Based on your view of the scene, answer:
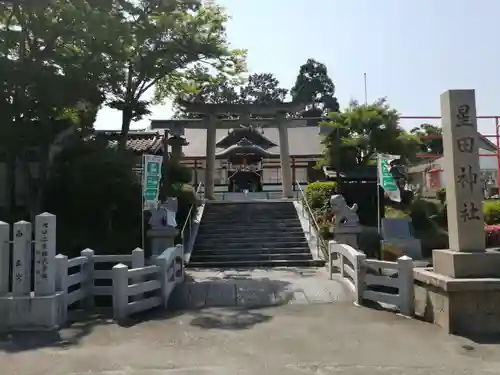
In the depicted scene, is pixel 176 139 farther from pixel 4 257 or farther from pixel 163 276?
pixel 4 257

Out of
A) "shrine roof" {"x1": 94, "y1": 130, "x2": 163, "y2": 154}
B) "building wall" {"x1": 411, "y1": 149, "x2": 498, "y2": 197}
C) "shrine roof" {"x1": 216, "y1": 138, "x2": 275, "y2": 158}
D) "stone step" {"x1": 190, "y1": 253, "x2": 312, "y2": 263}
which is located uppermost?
"shrine roof" {"x1": 216, "y1": 138, "x2": 275, "y2": 158}

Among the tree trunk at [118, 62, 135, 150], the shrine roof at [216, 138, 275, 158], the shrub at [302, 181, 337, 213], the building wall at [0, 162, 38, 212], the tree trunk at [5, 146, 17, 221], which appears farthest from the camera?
the shrine roof at [216, 138, 275, 158]

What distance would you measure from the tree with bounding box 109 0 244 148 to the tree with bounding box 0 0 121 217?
1019mm

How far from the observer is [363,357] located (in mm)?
5898

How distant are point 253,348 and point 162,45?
548 inches

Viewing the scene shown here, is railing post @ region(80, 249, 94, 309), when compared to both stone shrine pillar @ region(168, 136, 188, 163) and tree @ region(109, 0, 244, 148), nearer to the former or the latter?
tree @ region(109, 0, 244, 148)

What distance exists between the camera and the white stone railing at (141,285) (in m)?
8.17

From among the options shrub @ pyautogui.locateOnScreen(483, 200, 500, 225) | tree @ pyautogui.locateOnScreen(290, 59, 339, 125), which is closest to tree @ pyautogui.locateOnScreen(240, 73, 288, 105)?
tree @ pyautogui.locateOnScreen(290, 59, 339, 125)

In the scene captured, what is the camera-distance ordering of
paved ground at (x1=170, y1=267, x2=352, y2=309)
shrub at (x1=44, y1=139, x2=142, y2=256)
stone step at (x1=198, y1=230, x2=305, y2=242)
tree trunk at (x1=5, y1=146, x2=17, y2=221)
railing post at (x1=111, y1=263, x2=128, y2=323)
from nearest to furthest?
railing post at (x1=111, y1=263, x2=128, y2=323)
paved ground at (x1=170, y1=267, x2=352, y2=309)
shrub at (x1=44, y1=139, x2=142, y2=256)
tree trunk at (x1=5, y1=146, x2=17, y2=221)
stone step at (x1=198, y1=230, x2=305, y2=242)

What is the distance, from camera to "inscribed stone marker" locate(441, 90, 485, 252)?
24.4 ft

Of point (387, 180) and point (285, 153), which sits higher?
point (285, 153)

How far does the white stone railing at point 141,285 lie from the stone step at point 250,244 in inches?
254

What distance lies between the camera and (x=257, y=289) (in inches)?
424

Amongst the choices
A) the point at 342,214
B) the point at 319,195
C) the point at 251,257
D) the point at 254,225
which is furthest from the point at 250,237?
the point at 319,195
